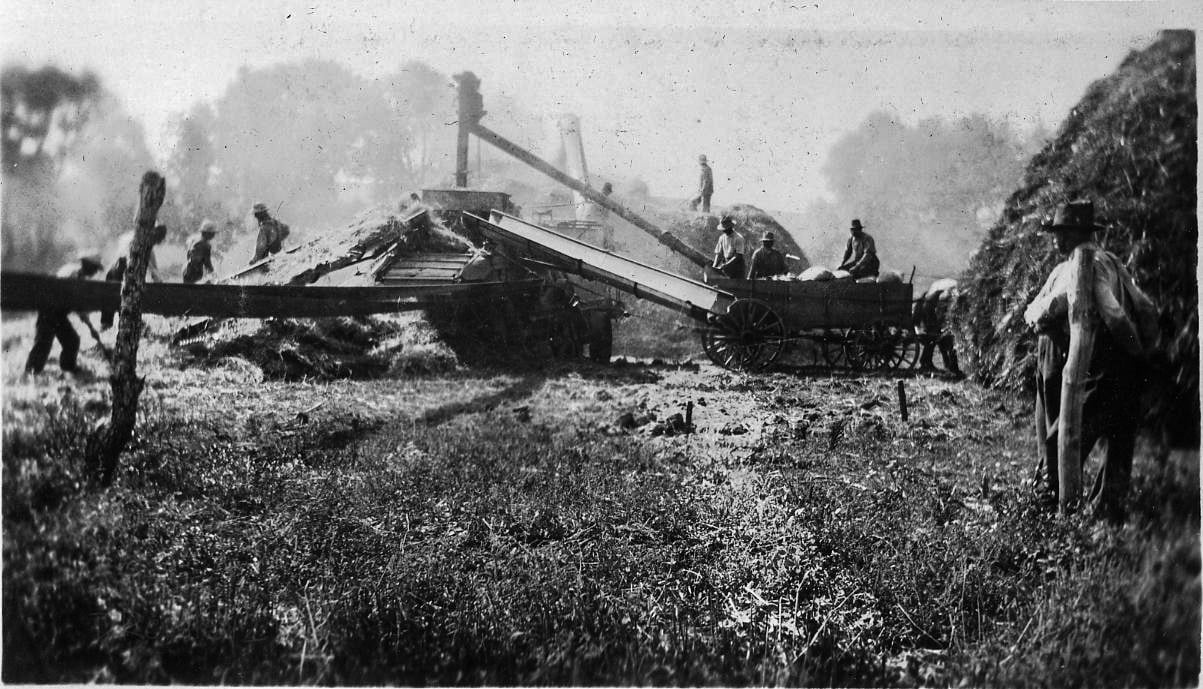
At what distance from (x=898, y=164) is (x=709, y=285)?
113 cm

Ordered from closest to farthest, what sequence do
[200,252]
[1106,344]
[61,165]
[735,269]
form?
[1106,344] < [61,165] < [200,252] < [735,269]

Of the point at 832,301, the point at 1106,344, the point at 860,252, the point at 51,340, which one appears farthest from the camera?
the point at 832,301

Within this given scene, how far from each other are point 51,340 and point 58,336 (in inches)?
1.4

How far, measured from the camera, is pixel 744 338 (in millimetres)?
3648

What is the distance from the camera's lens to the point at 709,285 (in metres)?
3.74

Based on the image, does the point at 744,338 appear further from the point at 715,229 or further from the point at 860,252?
the point at 860,252

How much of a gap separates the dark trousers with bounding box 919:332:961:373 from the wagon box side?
0.15 meters

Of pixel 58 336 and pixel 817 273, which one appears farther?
pixel 817 273

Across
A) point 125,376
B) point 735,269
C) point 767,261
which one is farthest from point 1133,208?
point 125,376

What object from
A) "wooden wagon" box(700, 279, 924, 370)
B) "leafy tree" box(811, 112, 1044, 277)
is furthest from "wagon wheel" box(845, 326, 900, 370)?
"leafy tree" box(811, 112, 1044, 277)

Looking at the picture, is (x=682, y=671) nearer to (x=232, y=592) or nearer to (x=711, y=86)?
(x=232, y=592)

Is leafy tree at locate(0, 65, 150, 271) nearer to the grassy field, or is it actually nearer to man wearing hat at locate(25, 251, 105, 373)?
man wearing hat at locate(25, 251, 105, 373)

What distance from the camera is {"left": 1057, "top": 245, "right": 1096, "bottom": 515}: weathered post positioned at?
3.00 m

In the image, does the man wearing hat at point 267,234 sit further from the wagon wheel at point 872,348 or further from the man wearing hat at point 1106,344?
the man wearing hat at point 1106,344
